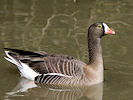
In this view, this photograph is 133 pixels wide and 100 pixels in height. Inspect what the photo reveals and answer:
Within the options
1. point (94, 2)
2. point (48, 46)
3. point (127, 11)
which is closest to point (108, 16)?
point (127, 11)

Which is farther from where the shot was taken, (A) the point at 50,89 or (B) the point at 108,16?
(B) the point at 108,16

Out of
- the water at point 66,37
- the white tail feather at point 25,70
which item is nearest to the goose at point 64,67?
the white tail feather at point 25,70

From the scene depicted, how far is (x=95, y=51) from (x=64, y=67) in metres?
1.03

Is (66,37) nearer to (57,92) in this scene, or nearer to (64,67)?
(64,67)

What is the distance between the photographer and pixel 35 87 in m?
10.6

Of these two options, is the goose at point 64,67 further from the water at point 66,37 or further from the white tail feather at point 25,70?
the water at point 66,37

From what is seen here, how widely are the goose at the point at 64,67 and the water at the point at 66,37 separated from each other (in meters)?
0.25

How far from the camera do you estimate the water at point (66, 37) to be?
33.7ft

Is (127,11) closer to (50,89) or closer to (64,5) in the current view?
(64,5)

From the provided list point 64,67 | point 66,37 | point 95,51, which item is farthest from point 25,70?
point 66,37

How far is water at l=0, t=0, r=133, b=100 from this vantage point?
33.7ft

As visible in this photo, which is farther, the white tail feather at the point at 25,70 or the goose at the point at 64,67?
the white tail feather at the point at 25,70

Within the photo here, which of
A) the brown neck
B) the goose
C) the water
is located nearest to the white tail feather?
the goose

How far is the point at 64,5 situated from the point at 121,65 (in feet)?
25.3
